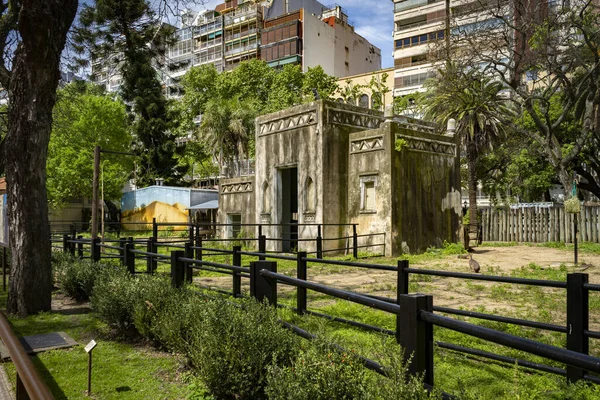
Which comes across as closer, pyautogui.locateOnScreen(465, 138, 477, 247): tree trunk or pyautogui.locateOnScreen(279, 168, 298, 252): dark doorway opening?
pyautogui.locateOnScreen(279, 168, 298, 252): dark doorway opening

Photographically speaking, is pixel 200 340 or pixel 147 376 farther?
pixel 147 376

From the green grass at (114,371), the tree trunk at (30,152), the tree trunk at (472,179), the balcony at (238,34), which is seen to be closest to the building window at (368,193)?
the tree trunk at (30,152)

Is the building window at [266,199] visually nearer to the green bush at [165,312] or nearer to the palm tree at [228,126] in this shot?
the green bush at [165,312]

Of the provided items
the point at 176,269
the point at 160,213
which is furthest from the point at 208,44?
the point at 176,269

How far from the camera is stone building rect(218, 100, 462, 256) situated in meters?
16.9

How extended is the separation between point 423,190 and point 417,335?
16.1 meters

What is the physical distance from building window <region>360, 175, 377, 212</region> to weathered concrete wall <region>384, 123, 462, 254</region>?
0.79 meters

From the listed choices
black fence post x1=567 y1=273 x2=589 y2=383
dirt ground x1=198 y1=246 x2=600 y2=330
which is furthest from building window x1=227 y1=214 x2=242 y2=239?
black fence post x1=567 y1=273 x2=589 y2=383

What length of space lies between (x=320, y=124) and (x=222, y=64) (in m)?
54.4

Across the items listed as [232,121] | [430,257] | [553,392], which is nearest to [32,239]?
[553,392]

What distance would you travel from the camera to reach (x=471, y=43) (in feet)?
63.3

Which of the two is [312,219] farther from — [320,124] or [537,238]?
[537,238]

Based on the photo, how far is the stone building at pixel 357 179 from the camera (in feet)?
55.4

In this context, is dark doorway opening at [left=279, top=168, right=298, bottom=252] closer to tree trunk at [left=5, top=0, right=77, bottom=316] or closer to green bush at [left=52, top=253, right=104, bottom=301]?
green bush at [left=52, top=253, right=104, bottom=301]
